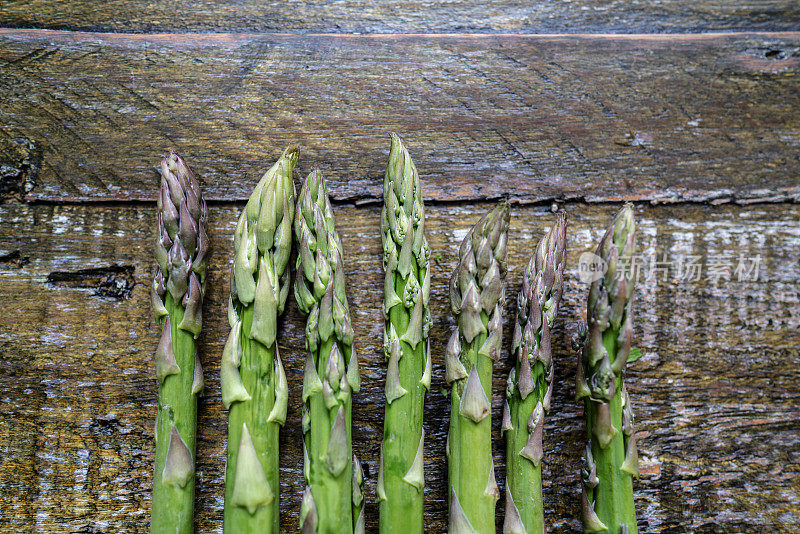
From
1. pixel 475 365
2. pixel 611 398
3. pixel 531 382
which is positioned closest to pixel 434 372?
pixel 475 365

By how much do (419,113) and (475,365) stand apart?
0.98 meters

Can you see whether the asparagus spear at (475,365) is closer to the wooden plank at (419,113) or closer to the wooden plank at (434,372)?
the wooden plank at (434,372)

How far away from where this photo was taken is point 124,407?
5.12 feet

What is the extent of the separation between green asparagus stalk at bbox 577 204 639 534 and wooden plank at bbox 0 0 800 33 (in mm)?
947

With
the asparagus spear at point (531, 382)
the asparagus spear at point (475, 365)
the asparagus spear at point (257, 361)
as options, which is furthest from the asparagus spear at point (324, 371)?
the asparagus spear at point (531, 382)

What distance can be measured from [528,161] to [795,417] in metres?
1.37

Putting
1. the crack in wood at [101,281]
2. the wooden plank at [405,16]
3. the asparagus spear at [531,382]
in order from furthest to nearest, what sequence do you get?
the wooden plank at [405,16] → the crack in wood at [101,281] → the asparagus spear at [531,382]

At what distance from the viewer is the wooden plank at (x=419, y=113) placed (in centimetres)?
167

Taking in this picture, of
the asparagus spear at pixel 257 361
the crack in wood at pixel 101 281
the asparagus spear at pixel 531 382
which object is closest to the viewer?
the asparagus spear at pixel 257 361

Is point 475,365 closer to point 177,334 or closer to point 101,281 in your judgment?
point 177,334

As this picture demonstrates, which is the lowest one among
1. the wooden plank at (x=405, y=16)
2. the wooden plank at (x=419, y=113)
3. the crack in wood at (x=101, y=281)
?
the crack in wood at (x=101, y=281)

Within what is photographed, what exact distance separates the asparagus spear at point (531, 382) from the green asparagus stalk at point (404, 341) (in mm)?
308

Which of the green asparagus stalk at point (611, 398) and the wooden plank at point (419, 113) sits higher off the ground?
the wooden plank at point (419, 113)

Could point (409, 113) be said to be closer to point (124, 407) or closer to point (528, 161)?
point (528, 161)
